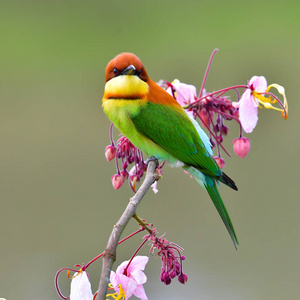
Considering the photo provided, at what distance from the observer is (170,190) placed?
11.5ft

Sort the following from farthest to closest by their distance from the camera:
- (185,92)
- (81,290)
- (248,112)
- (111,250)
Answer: (185,92), (248,112), (81,290), (111,250)

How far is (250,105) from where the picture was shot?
1199 millimetres

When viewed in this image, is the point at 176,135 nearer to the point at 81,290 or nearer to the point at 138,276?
the point at 138,276

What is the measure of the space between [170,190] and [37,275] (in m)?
0.79

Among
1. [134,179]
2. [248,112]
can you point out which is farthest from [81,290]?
[248,112]

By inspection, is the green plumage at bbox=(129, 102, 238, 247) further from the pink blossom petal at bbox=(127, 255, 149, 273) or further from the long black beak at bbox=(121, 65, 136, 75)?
Result: the pink blossom petal at bbox=(127, 255, 149, 273)

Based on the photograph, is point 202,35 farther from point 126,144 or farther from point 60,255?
point 126,144

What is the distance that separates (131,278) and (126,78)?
347 millimetres

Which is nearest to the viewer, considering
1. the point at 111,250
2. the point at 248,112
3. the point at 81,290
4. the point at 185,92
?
the point at 111,250

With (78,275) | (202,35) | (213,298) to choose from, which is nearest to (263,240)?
(213,298)

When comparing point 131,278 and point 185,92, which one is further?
point 185,92

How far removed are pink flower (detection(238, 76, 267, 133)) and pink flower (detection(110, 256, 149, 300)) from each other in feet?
0.93

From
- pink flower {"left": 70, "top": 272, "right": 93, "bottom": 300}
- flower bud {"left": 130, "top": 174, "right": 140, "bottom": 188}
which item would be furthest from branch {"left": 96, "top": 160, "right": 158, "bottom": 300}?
flower bud {"left": 130, "top": 174, "right": 140, "bottom": 188}

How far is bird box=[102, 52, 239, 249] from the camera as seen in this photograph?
1.29 meters
